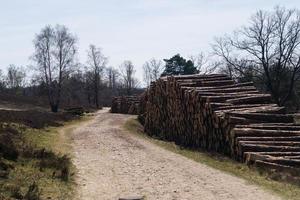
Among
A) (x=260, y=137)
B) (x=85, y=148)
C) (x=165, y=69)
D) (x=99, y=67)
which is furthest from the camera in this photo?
(x=99, y=67)

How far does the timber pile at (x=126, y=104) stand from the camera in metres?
50.7

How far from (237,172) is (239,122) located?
3505 mm

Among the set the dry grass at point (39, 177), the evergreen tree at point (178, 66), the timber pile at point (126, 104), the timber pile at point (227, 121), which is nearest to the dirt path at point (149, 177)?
the dry grass at point (39, 177)

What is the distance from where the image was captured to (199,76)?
2309cm

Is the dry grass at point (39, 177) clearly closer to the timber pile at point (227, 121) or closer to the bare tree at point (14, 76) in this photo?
the timber pile at point (227, 121)

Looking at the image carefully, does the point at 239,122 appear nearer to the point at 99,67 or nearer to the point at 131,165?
the point at 131,165

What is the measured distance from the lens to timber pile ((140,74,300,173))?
15.2m

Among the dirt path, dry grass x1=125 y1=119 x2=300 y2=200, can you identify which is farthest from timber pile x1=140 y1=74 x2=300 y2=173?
the dirt path

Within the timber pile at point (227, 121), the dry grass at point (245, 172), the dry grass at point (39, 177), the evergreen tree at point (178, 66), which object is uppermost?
the evergreen tree at point (178, 66)

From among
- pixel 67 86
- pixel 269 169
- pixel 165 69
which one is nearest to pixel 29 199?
pixel 269 169

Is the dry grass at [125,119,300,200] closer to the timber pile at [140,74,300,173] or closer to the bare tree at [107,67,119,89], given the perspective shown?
the timber pile at [140,74,300,173]

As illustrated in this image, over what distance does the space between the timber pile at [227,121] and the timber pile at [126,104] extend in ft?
78.0

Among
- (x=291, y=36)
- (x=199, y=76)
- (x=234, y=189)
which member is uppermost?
(x=291, y=36)

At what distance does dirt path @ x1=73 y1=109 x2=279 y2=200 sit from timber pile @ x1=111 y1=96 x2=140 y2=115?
1243 inches
